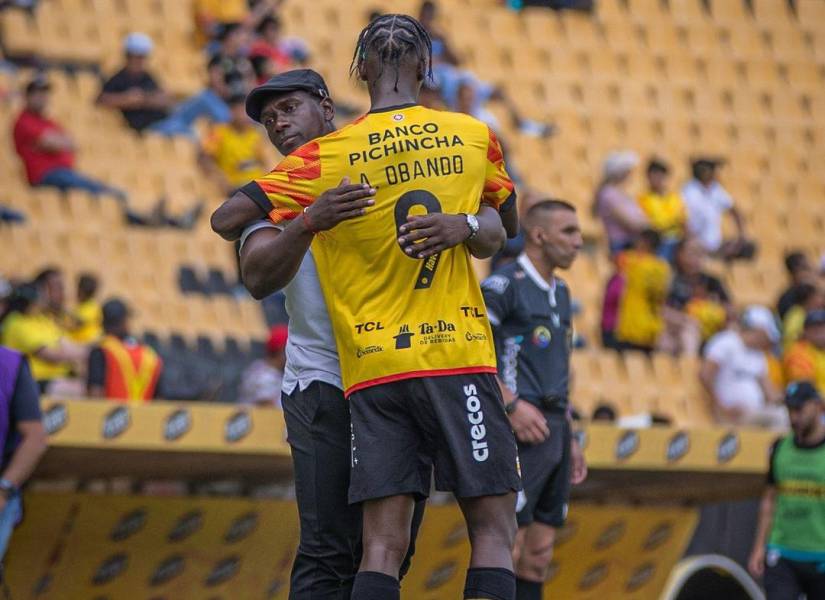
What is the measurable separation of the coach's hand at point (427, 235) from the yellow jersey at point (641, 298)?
938cm

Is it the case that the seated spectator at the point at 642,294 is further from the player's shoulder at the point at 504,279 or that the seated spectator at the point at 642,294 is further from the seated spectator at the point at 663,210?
the player's shoulder at the point at 504,279

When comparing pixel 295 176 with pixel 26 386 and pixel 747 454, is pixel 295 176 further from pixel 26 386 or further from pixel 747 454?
pixel 747 454

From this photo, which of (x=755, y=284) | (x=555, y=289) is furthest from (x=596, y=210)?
(x=555, y=289)

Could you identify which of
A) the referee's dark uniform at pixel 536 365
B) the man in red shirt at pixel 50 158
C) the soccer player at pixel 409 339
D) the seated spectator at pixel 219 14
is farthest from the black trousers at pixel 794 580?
the seated spectator at pixel 219 14

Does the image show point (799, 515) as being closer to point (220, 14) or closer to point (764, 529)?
point (764, 529)

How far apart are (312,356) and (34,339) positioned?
536 centimetres

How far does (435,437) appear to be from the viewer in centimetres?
514

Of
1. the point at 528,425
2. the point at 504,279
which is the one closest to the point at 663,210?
the point at 504,279

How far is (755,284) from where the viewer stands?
1758cm

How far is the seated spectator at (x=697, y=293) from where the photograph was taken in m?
15.0

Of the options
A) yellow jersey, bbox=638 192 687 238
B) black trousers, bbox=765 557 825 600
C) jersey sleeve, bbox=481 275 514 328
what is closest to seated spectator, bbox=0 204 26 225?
yellow jersey, bbox=638 192 687 238

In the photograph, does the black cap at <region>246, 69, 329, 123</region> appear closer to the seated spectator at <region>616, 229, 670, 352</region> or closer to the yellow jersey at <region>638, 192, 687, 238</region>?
the seated spectator at <region>616, 229, 670, 352</region>

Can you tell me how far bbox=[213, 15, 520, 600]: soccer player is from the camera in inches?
199

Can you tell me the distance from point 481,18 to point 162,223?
6136 millimetres
